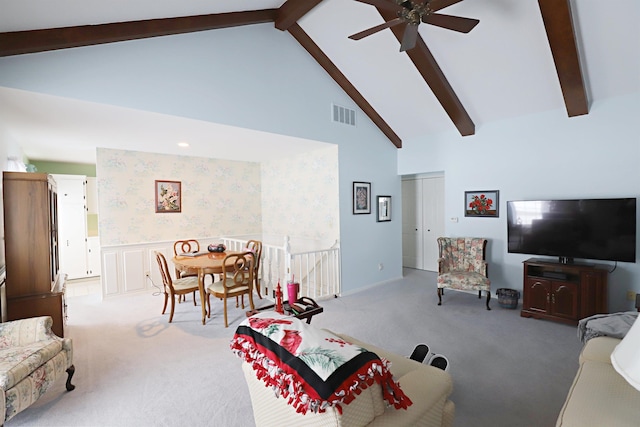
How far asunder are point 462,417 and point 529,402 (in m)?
0.57

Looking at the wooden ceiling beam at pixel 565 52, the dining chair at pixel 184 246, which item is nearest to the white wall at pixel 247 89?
the dining chair at pixel 184 246

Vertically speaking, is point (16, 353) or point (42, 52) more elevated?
point (42, 52)

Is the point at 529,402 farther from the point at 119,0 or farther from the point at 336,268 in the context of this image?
the point at 119,0

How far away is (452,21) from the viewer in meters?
2.71

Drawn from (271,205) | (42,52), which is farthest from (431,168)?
(42,52)

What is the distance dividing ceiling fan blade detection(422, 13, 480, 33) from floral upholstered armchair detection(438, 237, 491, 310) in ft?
9.79

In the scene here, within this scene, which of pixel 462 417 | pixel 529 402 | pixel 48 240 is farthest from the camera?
pixel 48 240

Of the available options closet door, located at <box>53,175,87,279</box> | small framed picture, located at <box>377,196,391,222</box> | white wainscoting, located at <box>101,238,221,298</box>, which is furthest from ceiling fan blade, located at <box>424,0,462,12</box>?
closet door, located at <box>53,175,87,279</box>

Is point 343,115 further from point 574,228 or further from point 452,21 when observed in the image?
point 574,228

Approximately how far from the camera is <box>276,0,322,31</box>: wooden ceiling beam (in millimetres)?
3615

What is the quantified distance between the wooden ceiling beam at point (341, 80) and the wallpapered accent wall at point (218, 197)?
910mm

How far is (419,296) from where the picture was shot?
4863mm

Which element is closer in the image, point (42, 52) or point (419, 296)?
point (42, 52)

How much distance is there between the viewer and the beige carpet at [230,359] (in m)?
2.18
